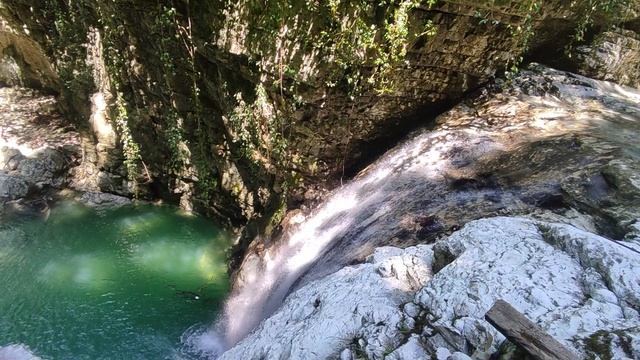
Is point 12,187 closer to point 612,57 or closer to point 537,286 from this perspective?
point 537,286

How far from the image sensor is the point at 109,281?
20.2ft

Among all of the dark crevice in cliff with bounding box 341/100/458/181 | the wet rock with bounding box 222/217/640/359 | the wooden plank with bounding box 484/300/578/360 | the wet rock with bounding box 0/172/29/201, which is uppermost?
the wooden plank with bounding box 484/300/578/360

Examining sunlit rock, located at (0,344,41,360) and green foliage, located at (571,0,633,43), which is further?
green foliage, located at (571,0,633,43)

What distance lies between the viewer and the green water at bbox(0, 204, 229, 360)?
5262 mm

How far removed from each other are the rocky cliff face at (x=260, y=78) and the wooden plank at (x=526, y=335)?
3.55 m

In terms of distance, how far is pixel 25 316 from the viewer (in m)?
5.52

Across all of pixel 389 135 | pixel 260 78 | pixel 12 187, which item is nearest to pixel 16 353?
pixel 12 187

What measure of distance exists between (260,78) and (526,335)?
4.39m

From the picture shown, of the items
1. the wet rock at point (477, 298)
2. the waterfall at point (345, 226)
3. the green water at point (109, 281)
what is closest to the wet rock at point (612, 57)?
the waterfall at point (345, 226)

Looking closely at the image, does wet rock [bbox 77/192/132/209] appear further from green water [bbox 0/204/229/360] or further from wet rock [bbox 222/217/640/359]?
wet rock [bbox 222/217/640/359]

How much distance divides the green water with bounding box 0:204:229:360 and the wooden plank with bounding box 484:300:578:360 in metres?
4.22

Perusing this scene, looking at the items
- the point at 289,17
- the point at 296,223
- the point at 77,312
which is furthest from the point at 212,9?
the point at 77,312

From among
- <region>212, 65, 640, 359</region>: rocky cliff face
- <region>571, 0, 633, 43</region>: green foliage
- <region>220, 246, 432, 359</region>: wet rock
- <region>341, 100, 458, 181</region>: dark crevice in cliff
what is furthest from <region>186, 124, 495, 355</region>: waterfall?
<region>571, 0, 633, 43</region>: green foliage

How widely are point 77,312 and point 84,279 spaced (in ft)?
2.23
